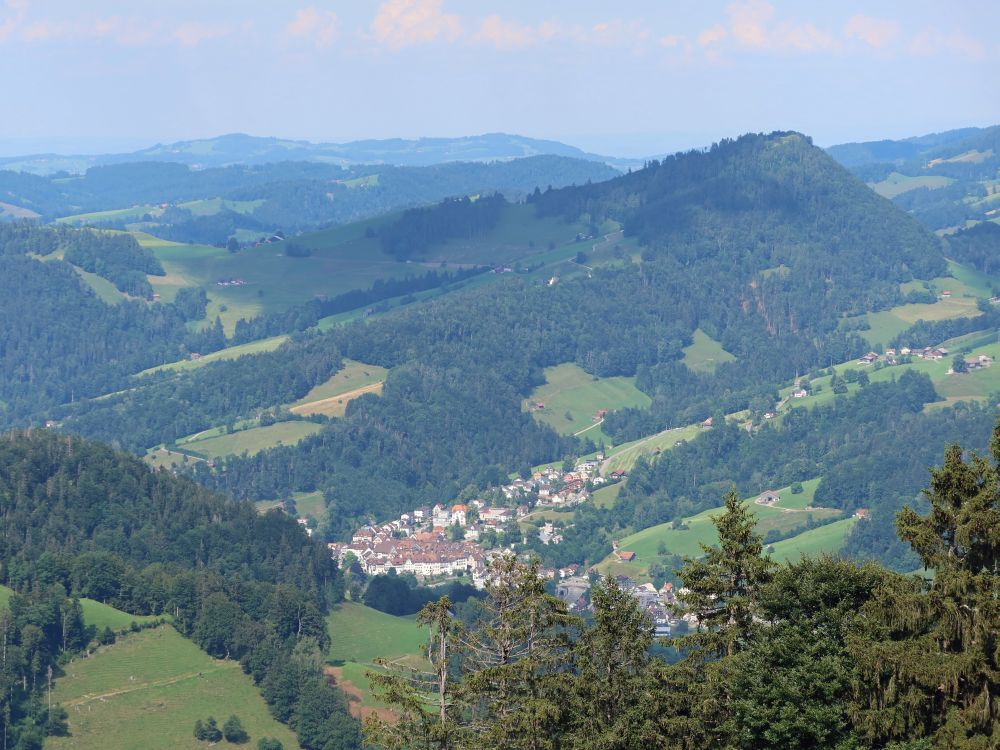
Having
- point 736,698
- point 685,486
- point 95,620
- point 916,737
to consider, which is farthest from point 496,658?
point 685,486

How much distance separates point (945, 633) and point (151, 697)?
70.7 meters

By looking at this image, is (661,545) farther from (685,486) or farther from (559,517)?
(685,486)

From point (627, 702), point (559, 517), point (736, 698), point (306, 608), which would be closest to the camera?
point (736, 698)

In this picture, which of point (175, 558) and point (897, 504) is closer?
point (175, 558)

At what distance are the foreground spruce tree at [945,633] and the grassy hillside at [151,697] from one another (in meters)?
62.7

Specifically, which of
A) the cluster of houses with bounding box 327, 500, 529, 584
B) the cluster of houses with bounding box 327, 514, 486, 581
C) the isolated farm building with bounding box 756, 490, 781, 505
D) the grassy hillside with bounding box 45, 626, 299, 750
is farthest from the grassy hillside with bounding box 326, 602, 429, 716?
the isolated farm building with bounding box 756, 490, 781, 505

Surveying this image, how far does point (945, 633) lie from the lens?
33.8 m

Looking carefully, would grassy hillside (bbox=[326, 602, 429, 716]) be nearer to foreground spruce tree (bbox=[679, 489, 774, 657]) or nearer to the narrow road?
the narrow road

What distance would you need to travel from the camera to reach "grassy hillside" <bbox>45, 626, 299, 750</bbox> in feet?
291

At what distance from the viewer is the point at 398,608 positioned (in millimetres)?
135125

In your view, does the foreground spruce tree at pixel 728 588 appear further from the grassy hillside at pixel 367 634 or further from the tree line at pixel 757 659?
the grassy hillside at pixel 367 634

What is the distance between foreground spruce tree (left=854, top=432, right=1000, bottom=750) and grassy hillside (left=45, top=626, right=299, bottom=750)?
62686mm

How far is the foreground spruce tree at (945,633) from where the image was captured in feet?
108

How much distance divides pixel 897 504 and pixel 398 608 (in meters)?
71.2
